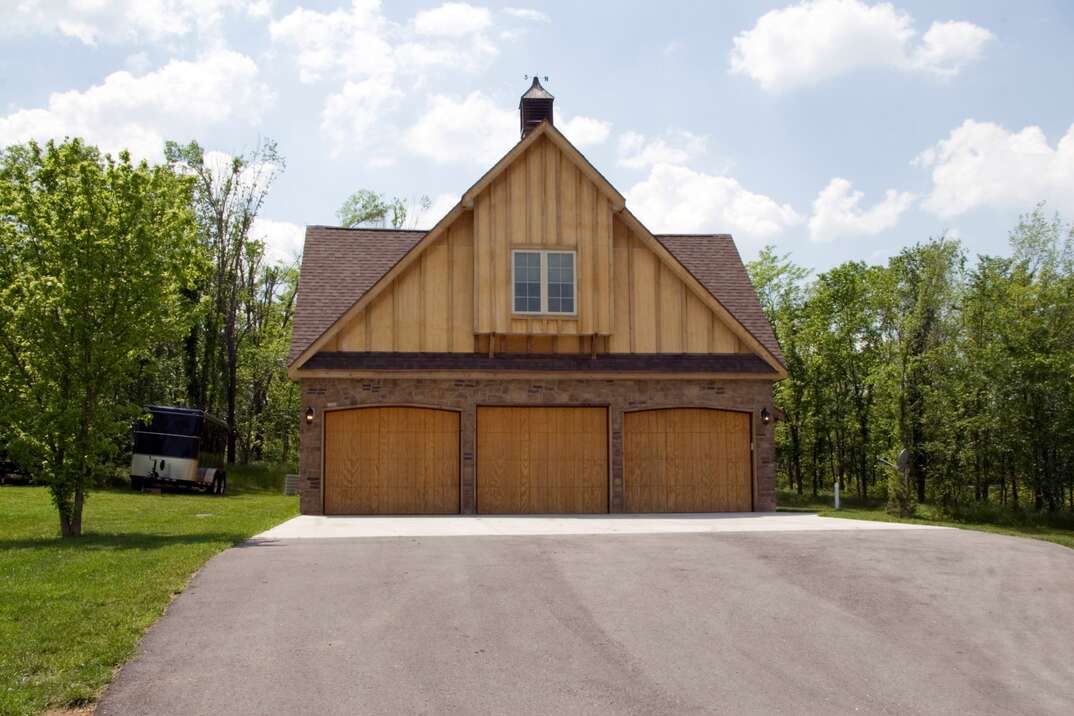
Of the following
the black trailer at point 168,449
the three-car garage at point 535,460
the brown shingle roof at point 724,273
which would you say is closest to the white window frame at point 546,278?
the three-car garage at point 535,460

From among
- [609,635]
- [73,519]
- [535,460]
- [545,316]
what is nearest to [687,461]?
[535,460]

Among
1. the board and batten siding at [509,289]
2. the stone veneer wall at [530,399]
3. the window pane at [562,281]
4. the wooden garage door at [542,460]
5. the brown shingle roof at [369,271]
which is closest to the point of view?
the stone veneer wall at [530,399]

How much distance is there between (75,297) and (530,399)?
30.2 feet

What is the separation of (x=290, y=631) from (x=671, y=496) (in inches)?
552

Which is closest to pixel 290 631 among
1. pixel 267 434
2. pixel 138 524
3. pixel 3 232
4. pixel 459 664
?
pixel 459 664

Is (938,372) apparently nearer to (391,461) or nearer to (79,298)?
(391,461)

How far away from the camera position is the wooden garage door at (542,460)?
20.8 metres

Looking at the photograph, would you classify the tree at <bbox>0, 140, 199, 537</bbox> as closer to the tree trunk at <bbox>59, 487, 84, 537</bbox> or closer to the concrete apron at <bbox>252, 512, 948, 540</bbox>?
the tree trunk at <bbox>59, 487, 84, 537</bbox>

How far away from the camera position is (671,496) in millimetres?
21266

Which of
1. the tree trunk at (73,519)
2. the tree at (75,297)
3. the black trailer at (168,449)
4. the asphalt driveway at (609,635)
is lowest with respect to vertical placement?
the asphalt driveway at (609,635)

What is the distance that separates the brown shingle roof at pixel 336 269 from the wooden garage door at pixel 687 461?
6.73 m

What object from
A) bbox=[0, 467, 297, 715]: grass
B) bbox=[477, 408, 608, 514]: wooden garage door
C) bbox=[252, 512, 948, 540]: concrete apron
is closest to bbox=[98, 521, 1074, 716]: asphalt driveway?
bbox=[0, 467, 297, 715]: grass

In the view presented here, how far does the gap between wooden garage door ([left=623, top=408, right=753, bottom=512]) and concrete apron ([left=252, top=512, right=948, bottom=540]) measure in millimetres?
821

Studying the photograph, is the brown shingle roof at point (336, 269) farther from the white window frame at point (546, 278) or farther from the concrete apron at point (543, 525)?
the concrete apron at point (543, 525)
